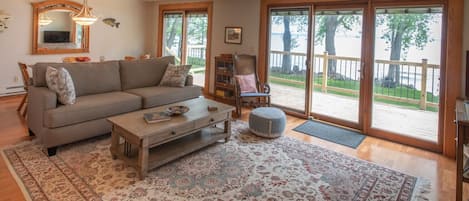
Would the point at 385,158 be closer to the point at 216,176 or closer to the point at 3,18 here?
the point at 216,176

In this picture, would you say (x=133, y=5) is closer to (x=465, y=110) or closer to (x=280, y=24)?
(x=280, y=24)

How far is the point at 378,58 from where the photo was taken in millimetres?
4098

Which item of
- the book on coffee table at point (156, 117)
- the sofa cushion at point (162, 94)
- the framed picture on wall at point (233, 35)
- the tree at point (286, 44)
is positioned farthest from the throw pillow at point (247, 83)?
the book on coffee table at point (156, 117)

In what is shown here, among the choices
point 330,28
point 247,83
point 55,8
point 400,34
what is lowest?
point 247,83

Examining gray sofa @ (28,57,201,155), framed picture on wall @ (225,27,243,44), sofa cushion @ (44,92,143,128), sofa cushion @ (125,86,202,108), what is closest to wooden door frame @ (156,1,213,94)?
framed picture on wall @ (225,27,243,44)

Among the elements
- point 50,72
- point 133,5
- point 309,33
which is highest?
point 133,5

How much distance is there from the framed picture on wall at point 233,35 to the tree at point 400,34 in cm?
255

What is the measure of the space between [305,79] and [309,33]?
760 mm

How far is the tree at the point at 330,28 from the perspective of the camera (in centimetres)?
444

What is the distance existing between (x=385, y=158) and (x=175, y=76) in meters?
3.17

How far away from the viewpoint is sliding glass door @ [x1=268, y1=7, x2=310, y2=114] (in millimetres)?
4969

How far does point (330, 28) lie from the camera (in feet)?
15.2

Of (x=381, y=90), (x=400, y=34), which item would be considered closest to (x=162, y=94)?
(x=381, y=90)

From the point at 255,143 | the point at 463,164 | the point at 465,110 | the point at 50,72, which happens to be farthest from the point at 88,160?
the point at 465,110
